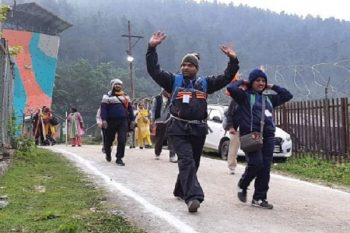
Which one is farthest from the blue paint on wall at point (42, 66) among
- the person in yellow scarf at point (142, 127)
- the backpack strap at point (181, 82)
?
the backpack strap at point (181, 82)

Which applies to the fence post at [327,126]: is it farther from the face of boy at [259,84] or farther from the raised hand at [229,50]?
the raised hand at [229,50]

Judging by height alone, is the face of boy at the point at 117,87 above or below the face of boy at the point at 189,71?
above

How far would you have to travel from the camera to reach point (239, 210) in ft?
21.6

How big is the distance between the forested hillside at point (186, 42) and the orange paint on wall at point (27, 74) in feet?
59.7

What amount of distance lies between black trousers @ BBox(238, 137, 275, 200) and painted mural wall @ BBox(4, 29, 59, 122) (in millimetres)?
A: 39145

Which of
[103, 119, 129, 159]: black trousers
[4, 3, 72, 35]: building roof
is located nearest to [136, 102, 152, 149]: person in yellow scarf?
[103, 119, 129, 159]: black trousers

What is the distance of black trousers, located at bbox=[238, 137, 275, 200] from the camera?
668 cm

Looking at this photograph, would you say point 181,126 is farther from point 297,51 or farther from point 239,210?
point 297,51

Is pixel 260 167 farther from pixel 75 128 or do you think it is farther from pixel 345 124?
pixel 75 128

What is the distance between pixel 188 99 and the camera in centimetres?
640

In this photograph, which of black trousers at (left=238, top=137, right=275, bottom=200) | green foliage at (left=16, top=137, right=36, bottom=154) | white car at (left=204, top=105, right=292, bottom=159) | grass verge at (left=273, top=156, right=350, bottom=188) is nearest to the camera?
black trousers at (left=238, top=137, right=275, bottom=200)

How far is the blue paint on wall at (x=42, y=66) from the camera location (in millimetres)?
46375

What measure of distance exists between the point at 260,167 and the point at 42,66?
139ft

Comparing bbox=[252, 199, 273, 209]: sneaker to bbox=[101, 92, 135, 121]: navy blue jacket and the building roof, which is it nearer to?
bbox=[101, 92, 135, 121]: navy blue jacket
